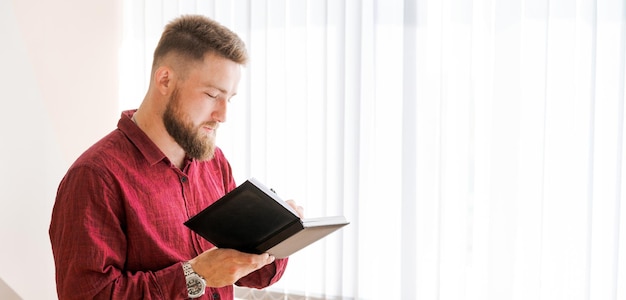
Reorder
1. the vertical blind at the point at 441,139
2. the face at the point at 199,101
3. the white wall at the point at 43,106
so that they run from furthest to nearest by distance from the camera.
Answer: the white wall at the point at 43,106 → the vertical blind at the point at 441,139 → the face at the point at 199,101

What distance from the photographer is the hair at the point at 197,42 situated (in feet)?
5.84

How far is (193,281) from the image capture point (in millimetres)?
1680

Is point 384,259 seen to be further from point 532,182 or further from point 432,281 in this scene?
point 532,182

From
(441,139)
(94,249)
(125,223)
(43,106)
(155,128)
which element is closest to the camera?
(94,249)

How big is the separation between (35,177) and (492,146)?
5.84 feet

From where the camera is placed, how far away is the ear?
178 centimetres

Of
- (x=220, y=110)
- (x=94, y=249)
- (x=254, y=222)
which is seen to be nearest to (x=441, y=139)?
(x=220, y=110)

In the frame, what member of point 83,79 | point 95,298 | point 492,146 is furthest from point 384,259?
point 83,79

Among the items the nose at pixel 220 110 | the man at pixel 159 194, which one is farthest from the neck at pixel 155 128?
the nose at pixel 220 110

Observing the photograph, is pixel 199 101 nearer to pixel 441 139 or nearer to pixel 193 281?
pixel 193 281

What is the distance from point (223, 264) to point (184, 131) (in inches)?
13.9

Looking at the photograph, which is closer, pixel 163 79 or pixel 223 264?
pixel 223 264

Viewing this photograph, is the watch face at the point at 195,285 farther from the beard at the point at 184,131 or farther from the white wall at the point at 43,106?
the white wall at the point at 43,106

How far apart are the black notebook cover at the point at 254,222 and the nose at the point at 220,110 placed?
0.29m
